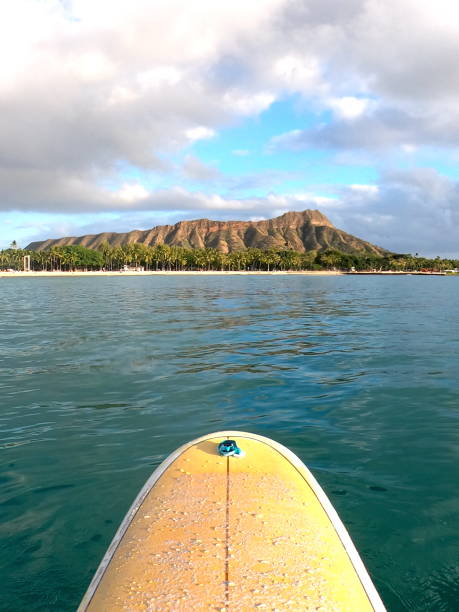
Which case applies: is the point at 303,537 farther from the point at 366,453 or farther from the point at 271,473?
the point at 366,453

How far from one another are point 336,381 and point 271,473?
26.8 feet

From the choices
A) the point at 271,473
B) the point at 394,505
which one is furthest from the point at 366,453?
the point at 271,473

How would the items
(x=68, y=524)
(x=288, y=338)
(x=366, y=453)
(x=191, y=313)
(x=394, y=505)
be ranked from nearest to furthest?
(x=68, y=524), (x=394, y=505), (x=366, y=453), (x=288, y=338), (x=191, y=313)

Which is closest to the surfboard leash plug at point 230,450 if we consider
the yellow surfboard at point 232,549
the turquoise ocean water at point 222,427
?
the yellow surfboard at point 232,549

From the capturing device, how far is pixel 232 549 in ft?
11.3

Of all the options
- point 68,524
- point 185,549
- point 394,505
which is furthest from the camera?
point 394,505

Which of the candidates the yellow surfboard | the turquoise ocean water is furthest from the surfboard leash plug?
the turquoise ocean water

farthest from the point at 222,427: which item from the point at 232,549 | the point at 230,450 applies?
the point at 232,549

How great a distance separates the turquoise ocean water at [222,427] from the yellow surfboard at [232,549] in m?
1.22

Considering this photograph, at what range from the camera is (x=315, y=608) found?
2887 millimetres

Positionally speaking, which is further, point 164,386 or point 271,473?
point 164,386

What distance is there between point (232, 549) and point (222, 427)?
18.2 ft

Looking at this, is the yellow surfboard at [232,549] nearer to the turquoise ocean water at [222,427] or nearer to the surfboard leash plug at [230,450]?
the surfboard leash plug at [230,450]

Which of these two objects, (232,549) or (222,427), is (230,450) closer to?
(232,549)
